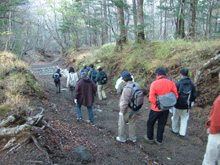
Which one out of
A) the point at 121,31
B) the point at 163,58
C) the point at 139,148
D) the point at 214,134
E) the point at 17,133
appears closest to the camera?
the point at 214,134

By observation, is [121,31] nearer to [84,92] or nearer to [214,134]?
[84,92]

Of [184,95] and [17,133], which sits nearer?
[17,133]

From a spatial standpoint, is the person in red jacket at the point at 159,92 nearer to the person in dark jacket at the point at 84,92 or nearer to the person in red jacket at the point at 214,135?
the person in red jacket at the point at 214,135

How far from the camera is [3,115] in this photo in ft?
15.8

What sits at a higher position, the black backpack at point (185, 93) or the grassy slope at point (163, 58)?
the grassy slope at point (163, 58)

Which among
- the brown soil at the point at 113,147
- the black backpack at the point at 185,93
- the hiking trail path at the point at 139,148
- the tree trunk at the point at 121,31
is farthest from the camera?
the tree trunk at the point at 121,31

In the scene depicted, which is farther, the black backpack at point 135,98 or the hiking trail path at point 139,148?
the black backpack at point 135,98

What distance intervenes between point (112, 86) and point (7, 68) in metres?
6.51

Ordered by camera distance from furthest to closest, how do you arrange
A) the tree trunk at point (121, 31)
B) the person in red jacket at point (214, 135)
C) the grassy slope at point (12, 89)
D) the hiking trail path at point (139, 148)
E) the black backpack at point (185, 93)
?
1. the tree trunk at point (121, 31)
2. the grassy slope at point (12, 89)
3. the black backpack at point (185, 93)
4. the hiking trail path at point (139, 148)
5. the person in red jacket at point (214, 135)

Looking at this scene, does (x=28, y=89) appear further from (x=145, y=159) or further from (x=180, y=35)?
(x=180, y=35)

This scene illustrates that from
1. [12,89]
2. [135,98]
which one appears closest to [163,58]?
[135,98]

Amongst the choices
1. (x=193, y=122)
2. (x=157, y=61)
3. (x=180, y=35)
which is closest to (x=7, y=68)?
(x=157, y=61)

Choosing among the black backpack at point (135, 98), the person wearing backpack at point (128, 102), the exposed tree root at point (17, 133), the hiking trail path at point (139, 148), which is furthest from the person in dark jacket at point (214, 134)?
the exposed tree root at point (17, 133)

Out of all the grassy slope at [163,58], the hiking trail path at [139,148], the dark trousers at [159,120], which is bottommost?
the hiking trail path at [139,148]
